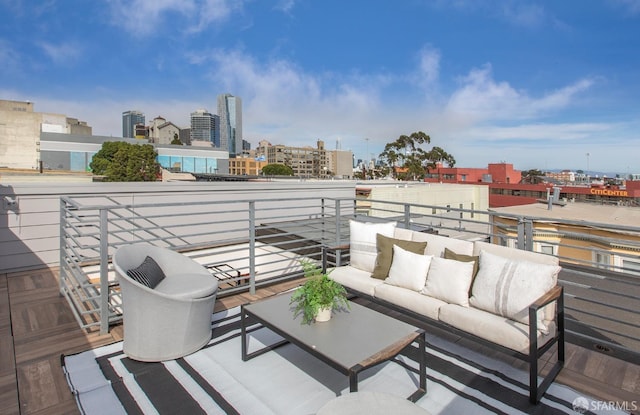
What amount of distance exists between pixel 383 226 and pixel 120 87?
28.2 metres

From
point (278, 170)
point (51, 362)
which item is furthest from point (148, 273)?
point (278, 170)

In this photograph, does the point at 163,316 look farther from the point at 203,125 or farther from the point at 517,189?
the point at 203,125

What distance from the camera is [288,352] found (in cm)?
260

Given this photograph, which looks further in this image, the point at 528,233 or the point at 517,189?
the point at 517,189

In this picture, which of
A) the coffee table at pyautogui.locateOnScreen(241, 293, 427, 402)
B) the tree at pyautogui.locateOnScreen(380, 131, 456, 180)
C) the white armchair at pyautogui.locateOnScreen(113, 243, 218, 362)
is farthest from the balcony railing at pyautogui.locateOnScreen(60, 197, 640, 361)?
the tree at pyautogui.locateOnScreen(380, 131, 456, 180)

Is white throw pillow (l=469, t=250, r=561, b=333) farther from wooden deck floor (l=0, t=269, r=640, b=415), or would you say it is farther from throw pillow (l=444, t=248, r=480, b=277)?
wooden deck floor (l=0, t=269, r=640, b=415)

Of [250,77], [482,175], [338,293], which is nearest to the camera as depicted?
[338,293]

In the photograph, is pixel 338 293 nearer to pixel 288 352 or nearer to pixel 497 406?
pixel 288 352

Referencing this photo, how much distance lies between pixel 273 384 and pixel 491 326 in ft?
4.74

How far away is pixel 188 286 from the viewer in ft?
8.60

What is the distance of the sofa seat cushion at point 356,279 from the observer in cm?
307

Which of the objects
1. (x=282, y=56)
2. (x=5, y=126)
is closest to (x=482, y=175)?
(x=282, y=56)

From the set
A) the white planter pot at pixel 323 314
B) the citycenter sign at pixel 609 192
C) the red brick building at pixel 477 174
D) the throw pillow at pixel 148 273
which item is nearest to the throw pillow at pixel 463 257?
the white planter pot at pixel 323 314

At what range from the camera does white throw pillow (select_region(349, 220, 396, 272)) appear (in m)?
3.48
